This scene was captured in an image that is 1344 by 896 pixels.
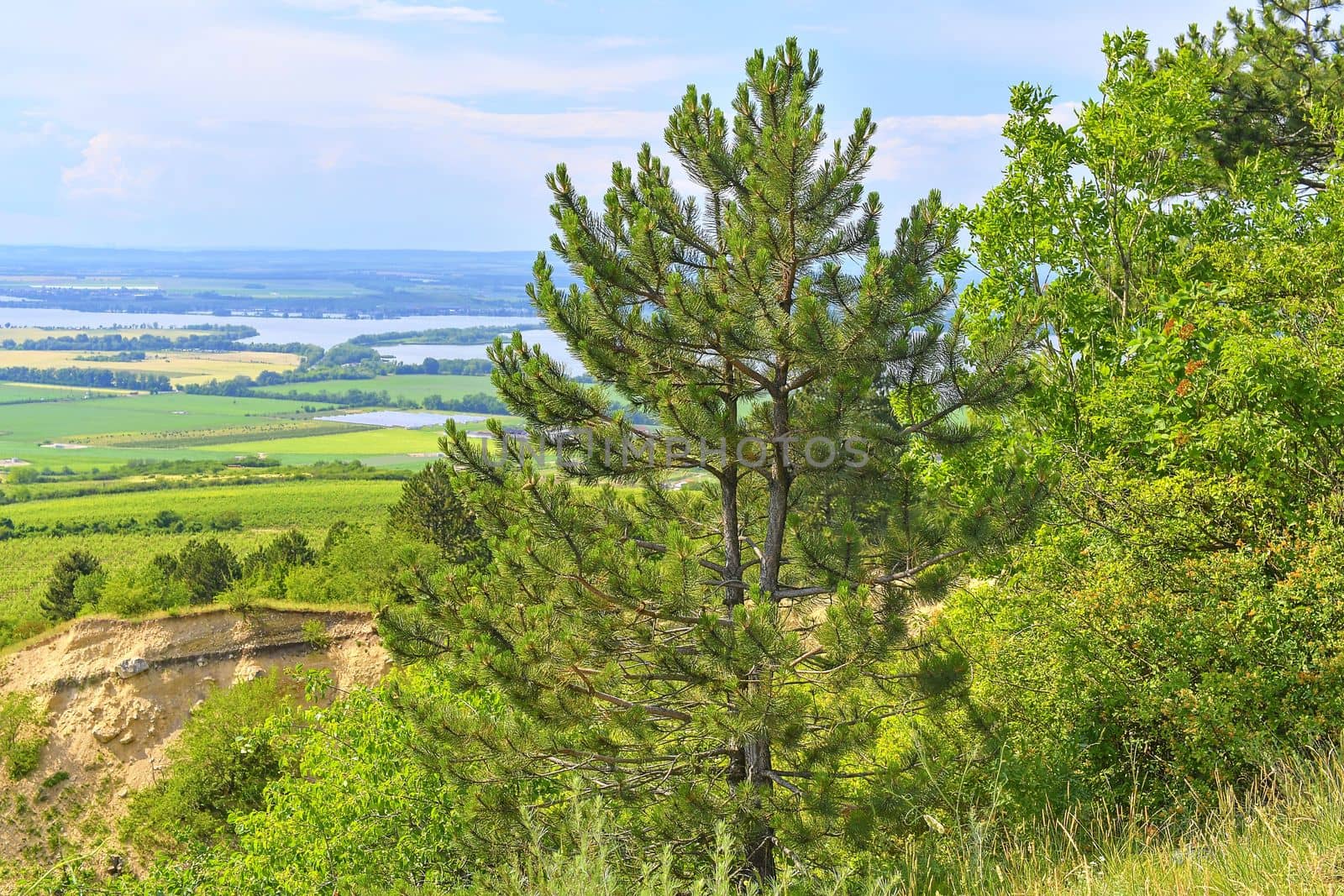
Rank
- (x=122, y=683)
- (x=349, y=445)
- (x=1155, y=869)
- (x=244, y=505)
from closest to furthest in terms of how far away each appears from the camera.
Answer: (x=1155, y=869) < (x=122, y=683) < (x=244, y=505) < (x=349, y=445)

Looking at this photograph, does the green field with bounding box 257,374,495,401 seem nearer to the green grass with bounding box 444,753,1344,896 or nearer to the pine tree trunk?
the pine tree trunk

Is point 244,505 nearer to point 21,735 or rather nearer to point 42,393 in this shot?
point 21,735

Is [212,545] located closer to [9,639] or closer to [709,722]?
[9,639]

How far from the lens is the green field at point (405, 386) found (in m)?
157

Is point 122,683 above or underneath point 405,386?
above

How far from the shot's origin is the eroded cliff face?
2344cm

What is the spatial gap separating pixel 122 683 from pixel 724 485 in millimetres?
22011

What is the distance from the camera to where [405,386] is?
163 m

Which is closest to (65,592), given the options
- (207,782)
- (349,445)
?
(207,782)

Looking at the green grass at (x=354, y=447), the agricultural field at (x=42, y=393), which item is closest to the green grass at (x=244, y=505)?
the green grass at (x=354, y=447)

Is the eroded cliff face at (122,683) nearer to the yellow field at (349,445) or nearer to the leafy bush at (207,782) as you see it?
the leafy bush at (207,782)

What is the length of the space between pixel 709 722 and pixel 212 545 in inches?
1381

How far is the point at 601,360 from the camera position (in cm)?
880

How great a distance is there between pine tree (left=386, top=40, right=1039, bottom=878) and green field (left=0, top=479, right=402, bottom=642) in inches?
1717
